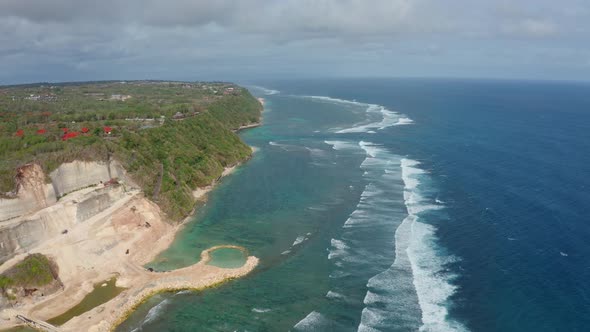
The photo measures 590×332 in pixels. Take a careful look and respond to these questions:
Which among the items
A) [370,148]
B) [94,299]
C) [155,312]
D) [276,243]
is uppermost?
[370,148]

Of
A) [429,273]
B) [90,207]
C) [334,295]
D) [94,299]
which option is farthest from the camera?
[90,207]

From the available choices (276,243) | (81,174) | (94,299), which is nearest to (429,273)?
(276,243)

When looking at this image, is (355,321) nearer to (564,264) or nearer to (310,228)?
(310,228)

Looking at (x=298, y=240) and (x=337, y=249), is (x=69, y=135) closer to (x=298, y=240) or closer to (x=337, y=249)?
(x=298, y=240)

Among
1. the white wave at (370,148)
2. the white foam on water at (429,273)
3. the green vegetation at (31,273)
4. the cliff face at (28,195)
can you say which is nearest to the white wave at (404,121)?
the white wave at (370,148)

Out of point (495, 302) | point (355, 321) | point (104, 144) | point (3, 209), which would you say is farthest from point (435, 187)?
point (3, 209)

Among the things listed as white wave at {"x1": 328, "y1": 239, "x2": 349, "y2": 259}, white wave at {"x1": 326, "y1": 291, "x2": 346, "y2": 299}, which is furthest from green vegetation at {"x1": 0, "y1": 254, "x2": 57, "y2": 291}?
white wave at {"x1": 328, "y1": 239, "x2": 349, "y2": 259}

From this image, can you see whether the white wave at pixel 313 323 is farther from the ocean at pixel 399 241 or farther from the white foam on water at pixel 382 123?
the white foam on water at pixel 382 123
